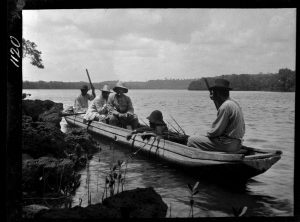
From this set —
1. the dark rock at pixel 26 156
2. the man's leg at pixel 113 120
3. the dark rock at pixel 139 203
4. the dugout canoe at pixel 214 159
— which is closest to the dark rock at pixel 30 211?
the dark rock at pixel 139 203

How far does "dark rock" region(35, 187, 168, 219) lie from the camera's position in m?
5.89

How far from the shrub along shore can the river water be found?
1.14 ft

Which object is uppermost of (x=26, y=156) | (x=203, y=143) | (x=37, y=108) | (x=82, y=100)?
(x=82, y=100)

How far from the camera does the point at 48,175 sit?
699 cm

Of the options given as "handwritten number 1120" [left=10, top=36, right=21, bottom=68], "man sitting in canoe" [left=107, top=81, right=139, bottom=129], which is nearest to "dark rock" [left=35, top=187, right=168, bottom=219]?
"handwritten number 1120" [left=10, top=36, right=21, bottom=68]

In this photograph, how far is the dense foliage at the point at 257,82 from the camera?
6848mm

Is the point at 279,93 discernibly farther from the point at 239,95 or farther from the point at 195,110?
the point at 195,110

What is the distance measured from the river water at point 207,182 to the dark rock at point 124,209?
0.42 m

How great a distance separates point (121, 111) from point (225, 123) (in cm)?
395

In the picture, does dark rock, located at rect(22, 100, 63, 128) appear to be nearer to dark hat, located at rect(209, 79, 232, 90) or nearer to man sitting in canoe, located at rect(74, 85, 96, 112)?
man sitting in canoe, located at rect(74, 85, 96, 112)

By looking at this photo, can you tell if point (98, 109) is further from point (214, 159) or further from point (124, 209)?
point (124, 209)

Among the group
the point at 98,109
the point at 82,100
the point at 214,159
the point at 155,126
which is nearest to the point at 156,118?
the point at 155,126

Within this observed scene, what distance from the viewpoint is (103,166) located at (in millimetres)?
8570
